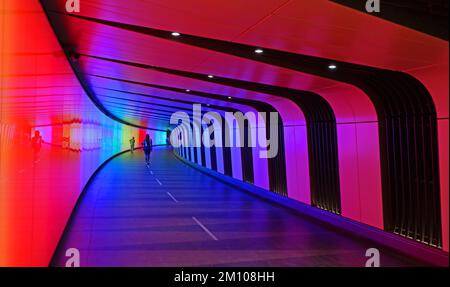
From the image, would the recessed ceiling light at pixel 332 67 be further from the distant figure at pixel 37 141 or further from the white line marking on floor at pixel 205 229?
the distant figure at pixel 37 141

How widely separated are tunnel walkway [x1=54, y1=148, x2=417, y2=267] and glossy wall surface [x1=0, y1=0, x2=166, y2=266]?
1.09 m

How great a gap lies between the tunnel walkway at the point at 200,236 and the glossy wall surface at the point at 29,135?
1.09 metres

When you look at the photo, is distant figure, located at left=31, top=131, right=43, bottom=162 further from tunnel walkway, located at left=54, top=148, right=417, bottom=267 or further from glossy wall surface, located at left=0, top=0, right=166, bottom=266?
tunnel walkway, located at left=54, top=148, right=417, bottom=267

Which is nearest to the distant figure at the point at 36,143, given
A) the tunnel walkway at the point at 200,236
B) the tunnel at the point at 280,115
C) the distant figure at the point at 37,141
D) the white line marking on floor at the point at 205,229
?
the distant figure at the point at 37,141

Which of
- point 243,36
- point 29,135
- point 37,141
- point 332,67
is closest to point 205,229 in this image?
point 332,67

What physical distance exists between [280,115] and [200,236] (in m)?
6.96

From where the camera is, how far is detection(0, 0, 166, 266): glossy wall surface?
4.04m

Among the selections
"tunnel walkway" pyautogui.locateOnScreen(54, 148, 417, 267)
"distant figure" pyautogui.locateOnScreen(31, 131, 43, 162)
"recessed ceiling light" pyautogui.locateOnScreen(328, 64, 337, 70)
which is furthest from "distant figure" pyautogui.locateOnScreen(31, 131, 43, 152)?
"recessed ceiling light" pyautogui.locateOnScreen(328, 64, 337, 70)

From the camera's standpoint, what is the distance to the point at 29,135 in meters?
5.21

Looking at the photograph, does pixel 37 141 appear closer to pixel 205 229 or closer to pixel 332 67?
pixel 205 229

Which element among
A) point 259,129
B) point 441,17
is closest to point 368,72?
point 441,17

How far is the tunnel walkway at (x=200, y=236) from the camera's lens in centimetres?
752
